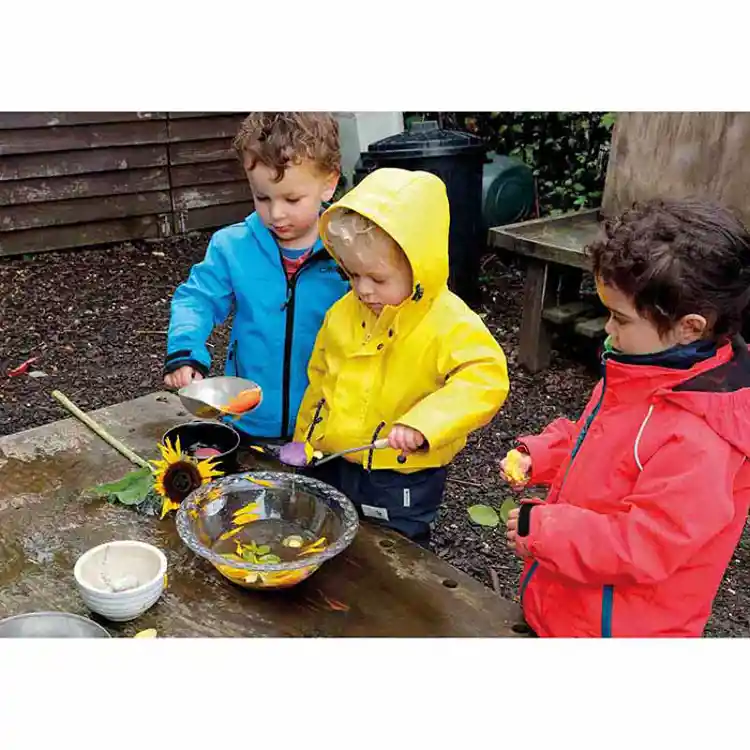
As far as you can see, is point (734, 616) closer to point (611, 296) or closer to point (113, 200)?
point (611, 296)

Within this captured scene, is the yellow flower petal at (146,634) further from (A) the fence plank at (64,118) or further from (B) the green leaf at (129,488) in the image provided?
(A) the fence plank at (64,118)

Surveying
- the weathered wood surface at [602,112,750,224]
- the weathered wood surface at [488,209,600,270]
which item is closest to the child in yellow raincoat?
the weathered wood surface at [602,112,750,224]

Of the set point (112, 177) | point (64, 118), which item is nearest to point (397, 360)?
point (64, 118)

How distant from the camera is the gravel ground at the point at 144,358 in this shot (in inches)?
97.6

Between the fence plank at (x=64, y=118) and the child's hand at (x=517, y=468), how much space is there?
11.8ft

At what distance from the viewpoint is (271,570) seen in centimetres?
120

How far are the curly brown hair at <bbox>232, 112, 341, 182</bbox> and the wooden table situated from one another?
6.07ft

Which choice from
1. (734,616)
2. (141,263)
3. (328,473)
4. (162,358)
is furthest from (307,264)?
(141,263)

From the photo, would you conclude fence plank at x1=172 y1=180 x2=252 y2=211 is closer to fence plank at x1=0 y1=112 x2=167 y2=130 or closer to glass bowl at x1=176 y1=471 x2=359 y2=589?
fence plank at x1=0 y1=112 x2=167 y2=130

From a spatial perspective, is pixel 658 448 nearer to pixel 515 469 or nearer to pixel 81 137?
pixel 515 469

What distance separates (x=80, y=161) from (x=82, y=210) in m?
0.27

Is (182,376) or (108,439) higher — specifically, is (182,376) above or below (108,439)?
above

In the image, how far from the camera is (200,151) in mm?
4941

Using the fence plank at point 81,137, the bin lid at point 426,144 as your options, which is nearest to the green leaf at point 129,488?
the bin lid at point 426,144
